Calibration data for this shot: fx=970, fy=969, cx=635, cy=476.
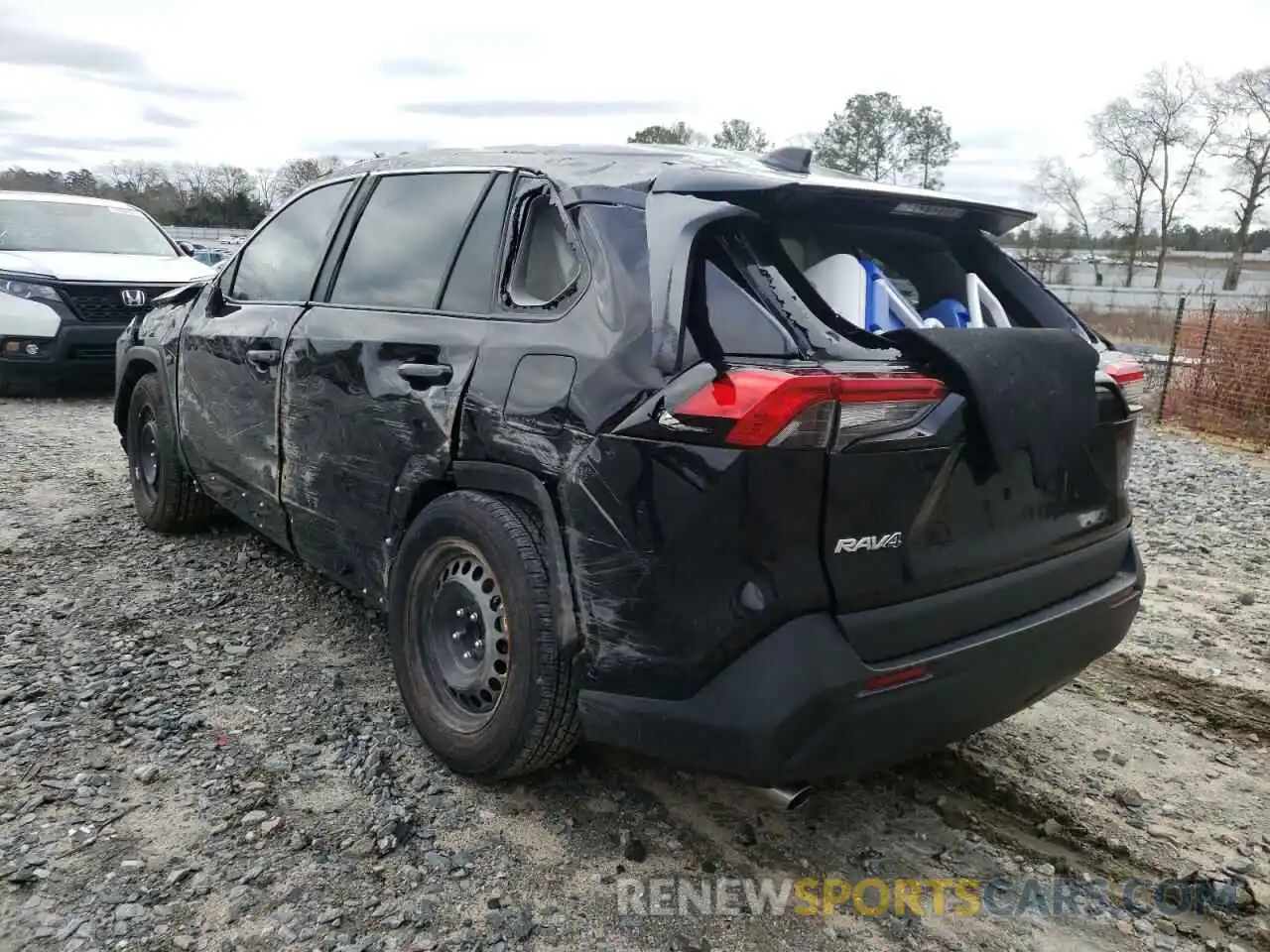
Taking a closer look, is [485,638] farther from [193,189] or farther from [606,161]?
[193,189]

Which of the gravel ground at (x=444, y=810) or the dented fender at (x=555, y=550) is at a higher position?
the dented fender at (x=555, y=550)

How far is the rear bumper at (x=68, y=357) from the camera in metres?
8.75

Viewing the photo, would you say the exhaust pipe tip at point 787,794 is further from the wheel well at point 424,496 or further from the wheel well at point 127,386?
the wheel well at point 127,386

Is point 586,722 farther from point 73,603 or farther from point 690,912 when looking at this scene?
point 73,603

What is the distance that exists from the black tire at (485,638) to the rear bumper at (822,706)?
0.17 meters

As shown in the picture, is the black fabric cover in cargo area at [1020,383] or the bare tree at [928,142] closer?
the black fabric cover in cargo area at [1020,383]

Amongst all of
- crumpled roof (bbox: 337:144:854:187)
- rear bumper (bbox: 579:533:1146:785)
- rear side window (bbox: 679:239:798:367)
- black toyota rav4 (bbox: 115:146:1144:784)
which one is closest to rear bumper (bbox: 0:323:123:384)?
black toyota rav4 (bbox: 115:146:1144:784)

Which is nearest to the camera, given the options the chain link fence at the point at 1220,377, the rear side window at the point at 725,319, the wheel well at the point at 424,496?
the rear side window at the point at 725,319

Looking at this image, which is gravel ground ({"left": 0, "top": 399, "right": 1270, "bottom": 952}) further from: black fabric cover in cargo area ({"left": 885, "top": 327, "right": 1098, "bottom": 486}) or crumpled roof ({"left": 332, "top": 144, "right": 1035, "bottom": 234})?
crumpled roof ({"left": 332, "top": 144, "right": 1035, "bottom": 234})

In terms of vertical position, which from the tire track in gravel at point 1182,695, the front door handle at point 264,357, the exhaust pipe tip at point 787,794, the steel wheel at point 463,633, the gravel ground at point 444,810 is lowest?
the tire track in gravel at point 1182,695

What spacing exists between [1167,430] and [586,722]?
10.1 metres

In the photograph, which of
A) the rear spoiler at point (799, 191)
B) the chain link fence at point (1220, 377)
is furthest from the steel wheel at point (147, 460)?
the chain link fence at point (1220, 377)

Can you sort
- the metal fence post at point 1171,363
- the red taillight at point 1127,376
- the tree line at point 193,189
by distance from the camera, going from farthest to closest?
the tree line at point 193,189
the metal fence post at point 1171,363
the red taillight at point 1127,376

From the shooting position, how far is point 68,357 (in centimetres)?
884
